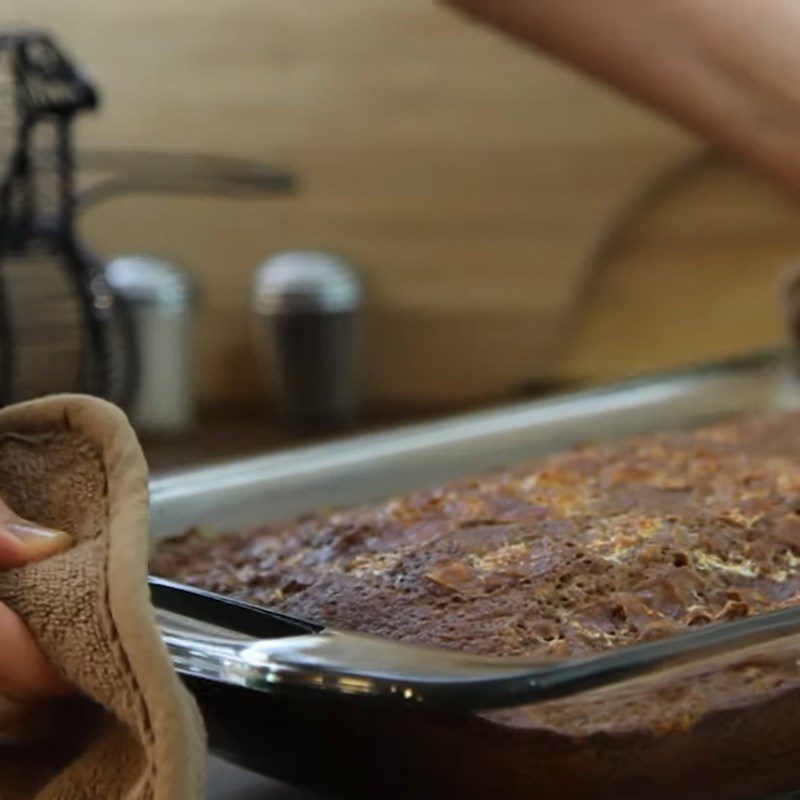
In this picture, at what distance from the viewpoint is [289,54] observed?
6.04ft

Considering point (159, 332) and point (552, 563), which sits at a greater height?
point (552, 563)

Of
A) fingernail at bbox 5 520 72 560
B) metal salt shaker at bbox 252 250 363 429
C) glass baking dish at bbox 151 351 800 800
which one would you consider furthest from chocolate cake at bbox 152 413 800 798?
metal salt shaker at bbox 252 250 363 429

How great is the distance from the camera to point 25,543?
557 millimetres

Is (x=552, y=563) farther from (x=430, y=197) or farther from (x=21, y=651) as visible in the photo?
(x=430, y=197)

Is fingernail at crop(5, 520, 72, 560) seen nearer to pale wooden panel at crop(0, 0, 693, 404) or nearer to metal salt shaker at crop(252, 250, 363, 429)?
metal salt shaker at crop(252, 250, 363, 429)

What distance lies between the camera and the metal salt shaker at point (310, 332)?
1672 millimetres

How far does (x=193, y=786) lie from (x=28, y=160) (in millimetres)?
775

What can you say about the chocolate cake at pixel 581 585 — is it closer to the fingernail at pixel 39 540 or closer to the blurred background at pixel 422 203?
the fingernail at pixel 39 540

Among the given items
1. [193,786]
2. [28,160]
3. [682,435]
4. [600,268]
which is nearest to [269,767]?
[193,786]

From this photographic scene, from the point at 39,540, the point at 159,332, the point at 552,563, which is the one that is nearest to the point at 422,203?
the point at 159,332

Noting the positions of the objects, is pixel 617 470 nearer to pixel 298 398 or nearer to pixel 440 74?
pixel 298 398

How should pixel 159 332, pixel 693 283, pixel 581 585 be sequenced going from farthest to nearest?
pixel 693 283, pixel 159 332, pixel 581 585

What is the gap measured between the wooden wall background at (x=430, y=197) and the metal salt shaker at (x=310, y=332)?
12 cm

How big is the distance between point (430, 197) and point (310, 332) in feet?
0.81
